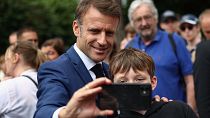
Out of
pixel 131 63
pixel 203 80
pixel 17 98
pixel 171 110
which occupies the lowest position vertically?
pixel 17 98

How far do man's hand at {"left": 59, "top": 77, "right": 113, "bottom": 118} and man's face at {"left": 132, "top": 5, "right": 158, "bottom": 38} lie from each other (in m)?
4.60

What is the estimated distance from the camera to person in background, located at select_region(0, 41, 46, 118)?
5.43m

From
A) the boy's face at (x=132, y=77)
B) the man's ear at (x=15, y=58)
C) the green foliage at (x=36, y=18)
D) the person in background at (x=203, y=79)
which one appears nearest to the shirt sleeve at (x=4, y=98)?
the man's ear at (x=15, y=58)

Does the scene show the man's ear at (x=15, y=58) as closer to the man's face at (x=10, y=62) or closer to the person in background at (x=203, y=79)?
the man's face at (x=10, y=62)

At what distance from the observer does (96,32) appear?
11.8ft

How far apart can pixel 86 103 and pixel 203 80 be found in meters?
2.69

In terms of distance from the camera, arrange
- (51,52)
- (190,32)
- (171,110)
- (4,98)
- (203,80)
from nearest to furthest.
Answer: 1. (171,110)
2. (203,80)
3. (4,98)
4. (51,52)
5. (190,32)

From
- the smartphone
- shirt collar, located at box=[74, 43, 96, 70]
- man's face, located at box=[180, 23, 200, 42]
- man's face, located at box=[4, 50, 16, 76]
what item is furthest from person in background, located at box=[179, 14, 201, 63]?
the smartphone

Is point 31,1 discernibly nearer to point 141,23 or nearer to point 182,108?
point 141,23

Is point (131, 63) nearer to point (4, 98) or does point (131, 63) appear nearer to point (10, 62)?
point (4, 98)

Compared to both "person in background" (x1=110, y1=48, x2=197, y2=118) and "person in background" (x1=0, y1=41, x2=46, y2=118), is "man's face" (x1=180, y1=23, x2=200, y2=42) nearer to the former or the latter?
"person in background" (x1=0, y1=41, x2=46, y2=118)

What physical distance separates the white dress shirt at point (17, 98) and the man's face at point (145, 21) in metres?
2.00

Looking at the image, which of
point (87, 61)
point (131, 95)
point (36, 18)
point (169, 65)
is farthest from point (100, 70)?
point (36, 18)

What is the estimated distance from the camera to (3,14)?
60.1 ft
